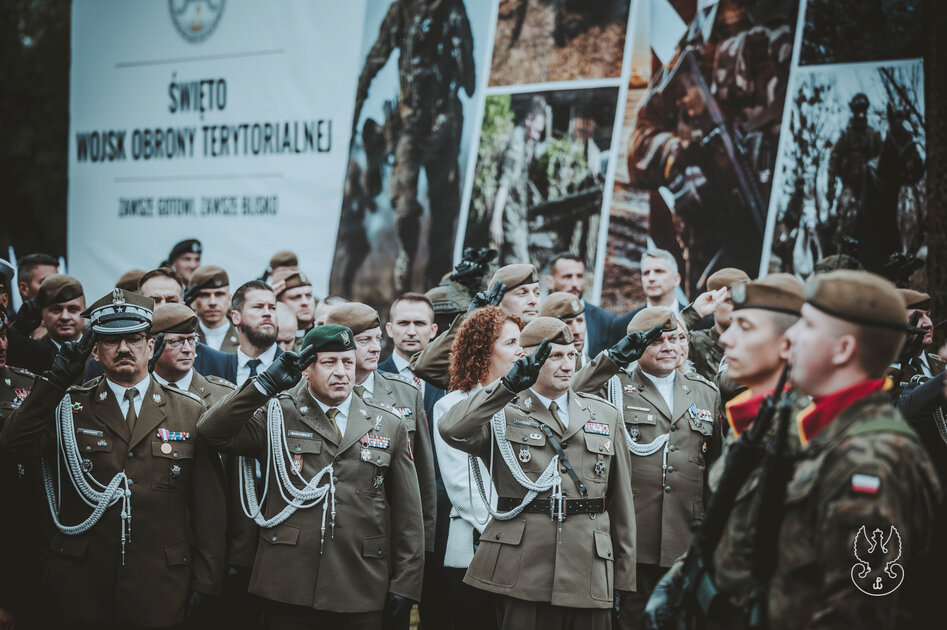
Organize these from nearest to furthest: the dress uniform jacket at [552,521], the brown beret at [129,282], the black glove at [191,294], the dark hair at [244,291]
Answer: the dress uniform jacket at [552,521]
the dark hair at [244,291]
the black glove at [191,294]
the brown beret at [129,282]

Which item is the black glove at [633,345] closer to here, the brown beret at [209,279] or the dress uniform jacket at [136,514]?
the dress uniform jacket at [136,514]

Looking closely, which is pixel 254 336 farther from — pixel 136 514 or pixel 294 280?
pixel 136 514

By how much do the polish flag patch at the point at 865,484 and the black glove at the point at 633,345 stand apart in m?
2.67

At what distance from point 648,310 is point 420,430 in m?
1.50

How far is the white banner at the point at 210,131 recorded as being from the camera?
11.3 meters

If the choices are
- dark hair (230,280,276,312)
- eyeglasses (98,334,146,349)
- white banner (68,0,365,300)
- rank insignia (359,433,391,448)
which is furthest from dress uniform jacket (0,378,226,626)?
white banner (68,0,365,300)

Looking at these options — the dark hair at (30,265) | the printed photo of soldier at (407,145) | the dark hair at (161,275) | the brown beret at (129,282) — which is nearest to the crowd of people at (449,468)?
the dark hair at (161,275)

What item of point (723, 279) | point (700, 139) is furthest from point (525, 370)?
point (700, 139)

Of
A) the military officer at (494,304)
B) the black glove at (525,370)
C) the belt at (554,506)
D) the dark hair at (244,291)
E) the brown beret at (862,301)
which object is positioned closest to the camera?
the brown beret at (862,301)

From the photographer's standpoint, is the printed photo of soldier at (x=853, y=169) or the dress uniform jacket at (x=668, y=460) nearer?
the dress uniform jacket at (x=668, y=460)

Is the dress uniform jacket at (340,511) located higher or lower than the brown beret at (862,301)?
lower

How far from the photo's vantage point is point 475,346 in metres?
5.29

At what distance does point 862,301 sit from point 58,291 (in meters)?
5.80

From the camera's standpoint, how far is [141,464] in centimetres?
475
